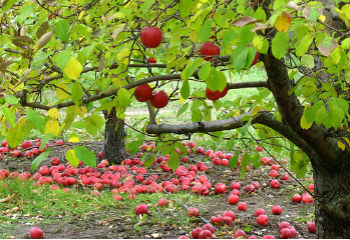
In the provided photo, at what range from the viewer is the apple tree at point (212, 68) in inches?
60.1

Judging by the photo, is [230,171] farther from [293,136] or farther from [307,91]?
[307,91]

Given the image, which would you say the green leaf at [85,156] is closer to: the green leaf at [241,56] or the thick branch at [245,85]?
the green leaf at [241,56]

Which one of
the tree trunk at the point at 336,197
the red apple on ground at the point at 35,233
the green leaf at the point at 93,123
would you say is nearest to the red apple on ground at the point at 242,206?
the tree trunk at the point at 336,197

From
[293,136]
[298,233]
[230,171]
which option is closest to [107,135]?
[230,171]

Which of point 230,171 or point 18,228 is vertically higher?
point 230,171

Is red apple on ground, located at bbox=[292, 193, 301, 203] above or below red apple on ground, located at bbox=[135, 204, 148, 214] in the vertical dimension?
above

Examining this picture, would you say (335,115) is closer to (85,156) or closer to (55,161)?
(85,156)

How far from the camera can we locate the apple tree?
5.00 feet

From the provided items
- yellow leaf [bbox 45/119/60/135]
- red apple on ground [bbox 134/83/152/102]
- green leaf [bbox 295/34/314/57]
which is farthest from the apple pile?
green leaf [bbox 295/34/314/57]

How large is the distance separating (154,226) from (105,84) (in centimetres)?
174

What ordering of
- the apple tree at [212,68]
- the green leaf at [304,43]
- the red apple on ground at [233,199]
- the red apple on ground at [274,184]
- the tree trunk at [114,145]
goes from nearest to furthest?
the apple tree at [212,68], the green leaf at [304,43], the red apple on ground at [233,199], the red apple on ground at [274,184], the tree trunk at [114,145]

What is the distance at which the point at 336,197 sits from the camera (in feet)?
8.80

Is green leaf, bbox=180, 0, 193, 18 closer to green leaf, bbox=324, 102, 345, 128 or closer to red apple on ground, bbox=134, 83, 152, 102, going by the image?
red apple on ground, bbox=134, 83, 152, 102

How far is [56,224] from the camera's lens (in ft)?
11.7
